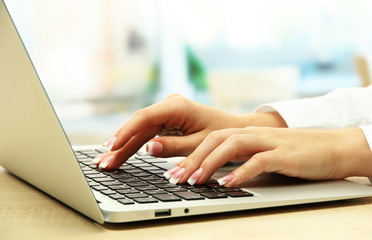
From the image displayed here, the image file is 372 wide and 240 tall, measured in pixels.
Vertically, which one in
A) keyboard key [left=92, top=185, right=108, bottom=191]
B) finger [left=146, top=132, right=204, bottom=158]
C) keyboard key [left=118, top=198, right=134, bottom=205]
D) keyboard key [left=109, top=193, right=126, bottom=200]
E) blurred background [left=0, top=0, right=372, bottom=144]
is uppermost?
keyboard key [left=118, top=198, right=134, bottom=205]

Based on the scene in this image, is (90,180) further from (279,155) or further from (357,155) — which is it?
(357,155)

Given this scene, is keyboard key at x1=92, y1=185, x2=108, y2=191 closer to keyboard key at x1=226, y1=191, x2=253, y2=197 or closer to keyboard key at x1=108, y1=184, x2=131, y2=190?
keyboard key at x1=108, y1=184, x2=131, y2=190

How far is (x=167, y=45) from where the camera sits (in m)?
4.18

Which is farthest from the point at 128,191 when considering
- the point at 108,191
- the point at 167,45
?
the point at 167,45

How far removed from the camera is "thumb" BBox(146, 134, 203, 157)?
0.74 m

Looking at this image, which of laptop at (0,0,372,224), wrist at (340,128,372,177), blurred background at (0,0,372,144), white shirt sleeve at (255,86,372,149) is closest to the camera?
laptop at (0,0,372,224)

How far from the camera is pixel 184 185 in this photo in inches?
23.8

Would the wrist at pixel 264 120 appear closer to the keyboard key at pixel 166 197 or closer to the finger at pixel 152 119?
the finger at pixel 152 119

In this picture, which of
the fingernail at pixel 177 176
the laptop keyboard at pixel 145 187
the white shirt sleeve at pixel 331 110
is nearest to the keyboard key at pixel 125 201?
the laptop keyboard at pixel 145 187

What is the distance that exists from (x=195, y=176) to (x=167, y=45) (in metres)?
3.63

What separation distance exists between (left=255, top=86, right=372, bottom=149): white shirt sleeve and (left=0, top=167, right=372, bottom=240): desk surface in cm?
28

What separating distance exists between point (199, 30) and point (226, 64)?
0.34 metres

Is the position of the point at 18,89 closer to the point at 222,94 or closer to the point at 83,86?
the point at 222,94

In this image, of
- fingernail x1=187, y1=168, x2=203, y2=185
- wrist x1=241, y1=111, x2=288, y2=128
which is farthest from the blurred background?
fingernail x1=187, y1=168, x2=203, y2=185
